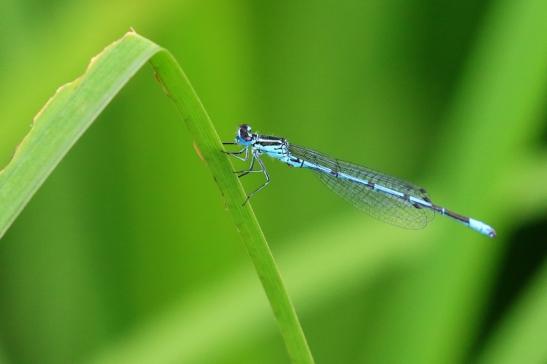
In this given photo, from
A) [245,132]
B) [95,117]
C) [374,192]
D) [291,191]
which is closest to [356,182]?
[374,192]

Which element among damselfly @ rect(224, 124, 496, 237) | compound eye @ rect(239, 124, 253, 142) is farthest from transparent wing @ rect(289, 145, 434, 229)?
compound eye @ rect(239, 124, 253, 142)

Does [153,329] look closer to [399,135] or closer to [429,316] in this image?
[429,316]

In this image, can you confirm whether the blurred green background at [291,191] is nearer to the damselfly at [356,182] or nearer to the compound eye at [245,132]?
the damselfly at [356,182]

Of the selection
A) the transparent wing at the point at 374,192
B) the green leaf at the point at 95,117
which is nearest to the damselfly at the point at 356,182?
the transparent wing at the point at 374,192

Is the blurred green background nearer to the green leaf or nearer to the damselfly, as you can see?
the damselfly

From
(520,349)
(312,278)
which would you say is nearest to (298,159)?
(312,278)

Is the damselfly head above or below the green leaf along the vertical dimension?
above
